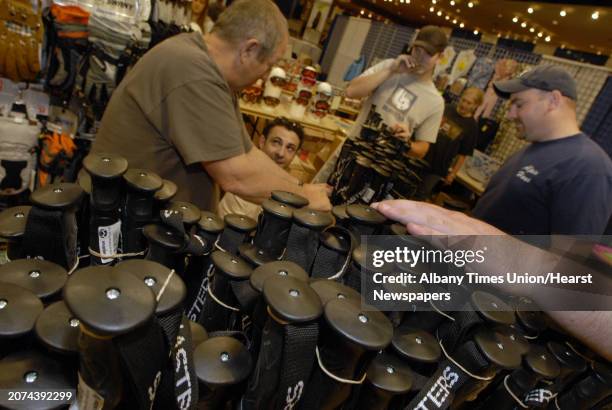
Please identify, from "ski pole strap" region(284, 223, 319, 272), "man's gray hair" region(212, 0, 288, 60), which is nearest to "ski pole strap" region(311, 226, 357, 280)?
"ski pole strap" region(284, 223, 319, 272)

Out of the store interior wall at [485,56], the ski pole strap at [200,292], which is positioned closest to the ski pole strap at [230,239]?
Result: the ski pole strap at [200,292]

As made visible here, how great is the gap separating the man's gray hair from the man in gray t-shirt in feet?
3.89

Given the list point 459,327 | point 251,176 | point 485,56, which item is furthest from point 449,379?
point 485,56

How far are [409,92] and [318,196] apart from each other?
5.37ft

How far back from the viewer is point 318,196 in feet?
4.41

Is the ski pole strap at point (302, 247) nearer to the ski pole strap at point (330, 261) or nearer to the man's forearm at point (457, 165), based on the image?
the ski pole strap at point (330, 261)

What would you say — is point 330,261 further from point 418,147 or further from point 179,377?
point 418,147

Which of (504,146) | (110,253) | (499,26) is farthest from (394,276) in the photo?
(499,26)

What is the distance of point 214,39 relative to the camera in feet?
4.78

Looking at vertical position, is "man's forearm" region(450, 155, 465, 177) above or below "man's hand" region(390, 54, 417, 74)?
below

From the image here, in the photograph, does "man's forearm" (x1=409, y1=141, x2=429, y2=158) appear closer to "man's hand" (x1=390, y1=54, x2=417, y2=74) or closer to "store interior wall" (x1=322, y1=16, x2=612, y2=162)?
"man's hand" (x1=390, y1=54, x2=417, y2=74)

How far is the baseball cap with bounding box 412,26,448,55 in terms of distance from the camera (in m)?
2.41

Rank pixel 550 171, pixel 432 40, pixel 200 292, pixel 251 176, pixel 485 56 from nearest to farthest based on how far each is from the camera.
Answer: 1. pixel 200 292
2. pixel 251 176
3. pixel 550 171
4. pixel 432 40
5. pixel 485 56

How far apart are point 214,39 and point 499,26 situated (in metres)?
9.21
